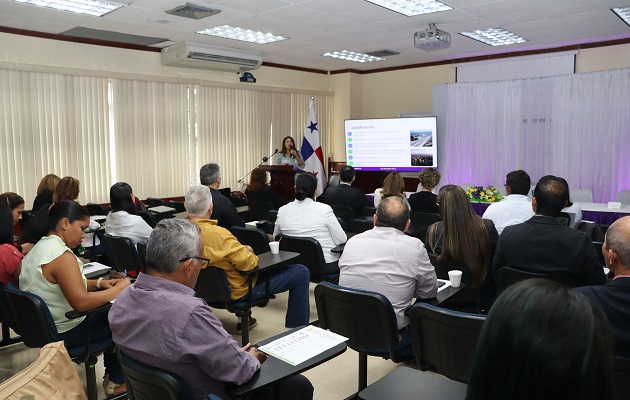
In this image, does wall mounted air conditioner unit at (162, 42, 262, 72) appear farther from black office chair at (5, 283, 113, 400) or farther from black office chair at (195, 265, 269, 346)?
black office chair at (5, 283, 113, 400)

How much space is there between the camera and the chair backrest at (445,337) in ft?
7.24

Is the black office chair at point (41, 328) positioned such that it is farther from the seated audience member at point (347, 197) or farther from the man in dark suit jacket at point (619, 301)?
the seated audience member at point (347, 197)

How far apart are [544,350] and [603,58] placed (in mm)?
8657

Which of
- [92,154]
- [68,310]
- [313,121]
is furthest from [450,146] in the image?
→ [68,310]

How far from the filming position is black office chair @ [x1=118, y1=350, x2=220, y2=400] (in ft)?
5.59

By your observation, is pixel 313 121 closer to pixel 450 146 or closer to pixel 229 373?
pixel 450 146

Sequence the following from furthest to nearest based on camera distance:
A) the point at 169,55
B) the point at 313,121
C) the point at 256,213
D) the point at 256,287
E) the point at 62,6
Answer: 1. the point at 313,121
2. the point at 169,55
3. the point at 256,213
4. the point at 62,6
5. the point at 256,287

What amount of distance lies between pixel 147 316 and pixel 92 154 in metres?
6.30

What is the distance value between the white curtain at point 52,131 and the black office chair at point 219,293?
4494mm

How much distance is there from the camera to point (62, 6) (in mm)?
5598

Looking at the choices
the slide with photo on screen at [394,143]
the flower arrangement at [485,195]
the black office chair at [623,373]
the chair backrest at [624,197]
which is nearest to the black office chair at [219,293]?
the black office chair at [623,373]

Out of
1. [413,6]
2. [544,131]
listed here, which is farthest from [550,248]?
[544,131]

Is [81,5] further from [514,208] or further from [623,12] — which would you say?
[623,12]

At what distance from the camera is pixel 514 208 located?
4574mm
